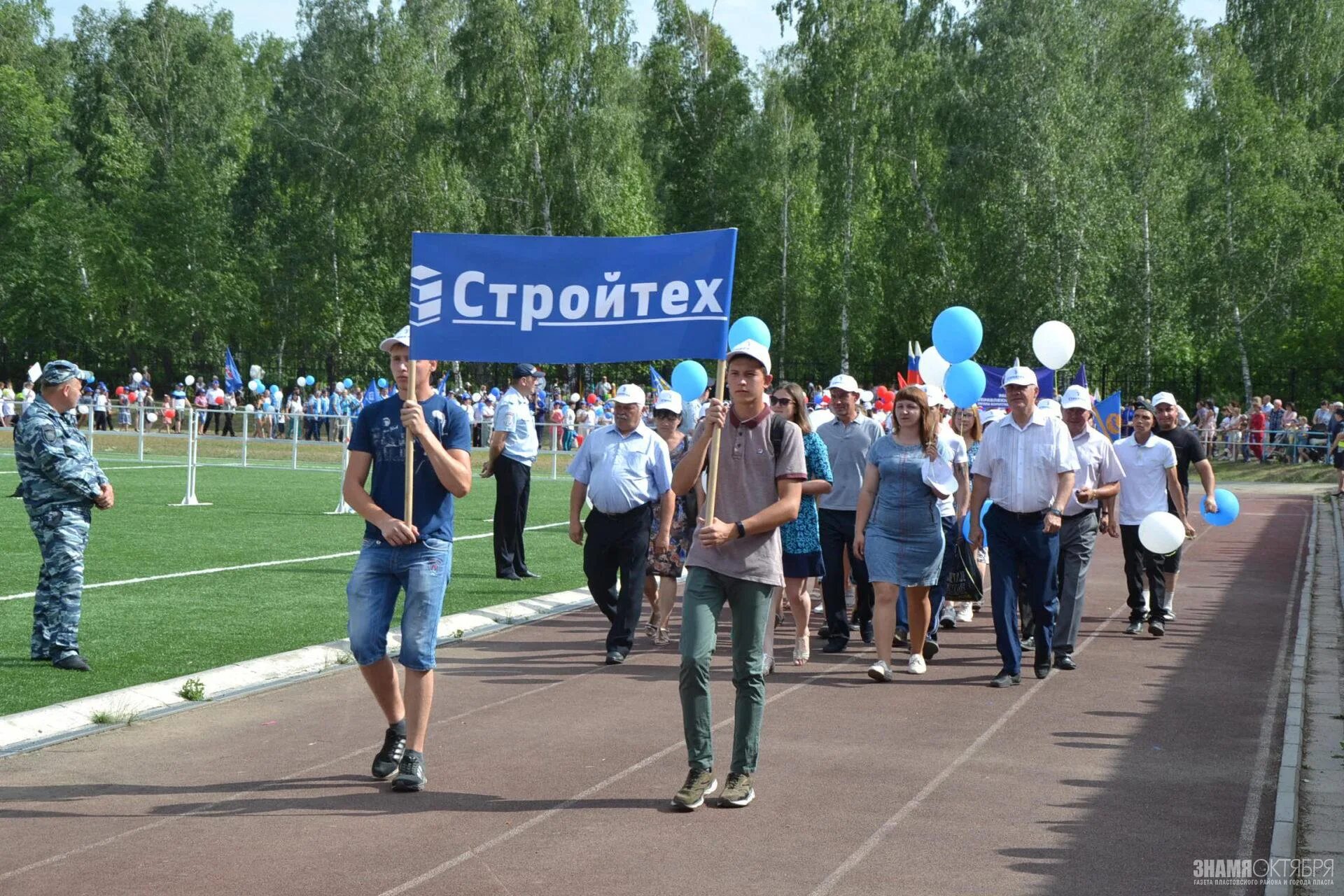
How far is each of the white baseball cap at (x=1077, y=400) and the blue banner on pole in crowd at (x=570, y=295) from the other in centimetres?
472

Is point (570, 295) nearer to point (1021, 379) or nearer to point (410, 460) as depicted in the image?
point (410, 460)

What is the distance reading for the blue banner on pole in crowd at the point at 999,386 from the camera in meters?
16.3

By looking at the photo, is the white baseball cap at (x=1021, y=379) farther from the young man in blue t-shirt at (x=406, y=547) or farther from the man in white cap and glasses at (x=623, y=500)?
the young man in blue t-shirt at (x=406, y=547)

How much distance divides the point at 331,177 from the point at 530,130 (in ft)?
30.1

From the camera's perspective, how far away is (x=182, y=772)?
6996mm

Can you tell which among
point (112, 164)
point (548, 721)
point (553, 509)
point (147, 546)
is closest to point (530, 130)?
point (112, 164)

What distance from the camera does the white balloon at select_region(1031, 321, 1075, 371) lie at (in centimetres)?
1437

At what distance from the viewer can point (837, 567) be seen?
11.3 meters

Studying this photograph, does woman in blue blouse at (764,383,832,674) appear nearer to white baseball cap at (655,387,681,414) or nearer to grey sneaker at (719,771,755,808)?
white baseball cap at (655,387,681,414)

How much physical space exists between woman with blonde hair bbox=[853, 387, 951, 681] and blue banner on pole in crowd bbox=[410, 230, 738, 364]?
9.15ft

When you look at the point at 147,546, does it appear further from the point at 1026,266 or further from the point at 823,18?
the point at 823,18

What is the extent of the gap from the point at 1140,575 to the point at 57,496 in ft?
26.8

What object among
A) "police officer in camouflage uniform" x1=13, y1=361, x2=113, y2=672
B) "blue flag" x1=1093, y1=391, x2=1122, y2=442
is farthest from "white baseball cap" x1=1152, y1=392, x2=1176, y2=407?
"police officer in camouflage uniform" x1=13, y1=361, x2=113, y2=672

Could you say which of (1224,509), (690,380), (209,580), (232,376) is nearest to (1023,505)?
(690,380)
